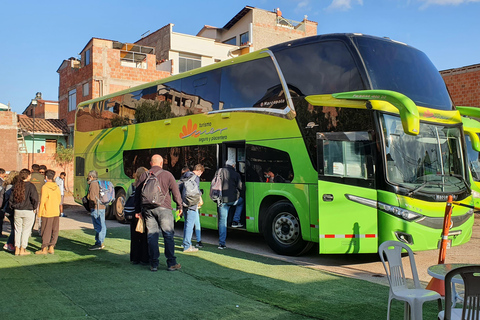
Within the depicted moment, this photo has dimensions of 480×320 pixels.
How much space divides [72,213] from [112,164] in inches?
184

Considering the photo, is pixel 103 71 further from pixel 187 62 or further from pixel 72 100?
pixel 187 62

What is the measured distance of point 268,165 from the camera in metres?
9.92

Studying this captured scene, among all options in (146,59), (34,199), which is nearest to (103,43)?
(146,59)

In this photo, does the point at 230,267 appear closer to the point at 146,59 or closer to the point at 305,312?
the point at 305,312

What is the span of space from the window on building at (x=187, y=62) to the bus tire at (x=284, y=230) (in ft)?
103

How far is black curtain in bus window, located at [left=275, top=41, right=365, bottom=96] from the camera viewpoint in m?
8.38

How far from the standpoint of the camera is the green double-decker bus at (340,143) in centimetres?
795

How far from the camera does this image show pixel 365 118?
8078 millimetres

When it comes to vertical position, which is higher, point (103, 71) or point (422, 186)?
point (103, 71)

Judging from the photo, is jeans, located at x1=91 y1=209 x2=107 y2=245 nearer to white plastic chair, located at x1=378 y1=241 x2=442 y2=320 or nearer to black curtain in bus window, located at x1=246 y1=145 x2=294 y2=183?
black curtain in bus window, located at x1=246 y1=145 x2=294 y2=183

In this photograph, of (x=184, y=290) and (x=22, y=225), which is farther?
(x=22, y=225)

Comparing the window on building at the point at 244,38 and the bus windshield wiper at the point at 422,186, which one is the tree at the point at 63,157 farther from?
the bus windshield wiper at the point at 422,186

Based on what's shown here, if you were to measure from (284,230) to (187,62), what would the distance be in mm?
32420

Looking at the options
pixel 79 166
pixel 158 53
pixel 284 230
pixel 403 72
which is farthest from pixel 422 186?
pixel 158 53
